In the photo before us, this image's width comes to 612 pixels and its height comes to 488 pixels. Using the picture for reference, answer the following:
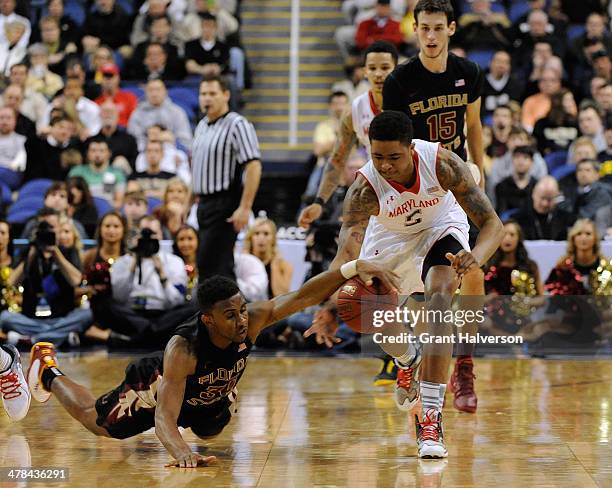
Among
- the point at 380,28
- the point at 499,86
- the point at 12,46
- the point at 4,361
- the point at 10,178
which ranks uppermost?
the point at 380,28

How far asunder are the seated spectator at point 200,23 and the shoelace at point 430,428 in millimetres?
9147

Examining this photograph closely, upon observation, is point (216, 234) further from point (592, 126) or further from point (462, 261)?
point (592, 126)

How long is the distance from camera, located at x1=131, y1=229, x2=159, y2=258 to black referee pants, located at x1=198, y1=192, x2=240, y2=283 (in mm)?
858

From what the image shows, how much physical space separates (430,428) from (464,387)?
4.25 feet

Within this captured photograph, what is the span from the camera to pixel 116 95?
13008mm

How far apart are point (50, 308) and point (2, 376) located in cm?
356

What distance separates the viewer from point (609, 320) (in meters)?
9.25

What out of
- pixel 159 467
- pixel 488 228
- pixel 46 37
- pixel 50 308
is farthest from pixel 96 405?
pixel 46 37

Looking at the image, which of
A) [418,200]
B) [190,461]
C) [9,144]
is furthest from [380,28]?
[190,461]

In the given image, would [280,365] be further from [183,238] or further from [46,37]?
[46,37]

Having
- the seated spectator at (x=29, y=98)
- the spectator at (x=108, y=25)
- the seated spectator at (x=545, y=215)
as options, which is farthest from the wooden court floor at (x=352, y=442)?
the spectator at (x=108, y=25)

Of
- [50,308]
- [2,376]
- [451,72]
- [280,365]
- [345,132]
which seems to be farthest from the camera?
[50,308]

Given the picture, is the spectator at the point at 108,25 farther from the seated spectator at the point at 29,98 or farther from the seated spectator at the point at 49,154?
the seated spectator at the point at 49,154

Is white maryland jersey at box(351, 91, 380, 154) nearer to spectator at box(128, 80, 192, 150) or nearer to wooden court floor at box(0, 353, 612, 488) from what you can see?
wooden court floor at box(0, 353, 612, 488)
